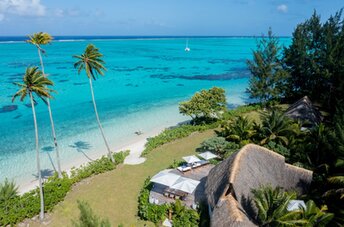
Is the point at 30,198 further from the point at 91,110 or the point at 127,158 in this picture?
the point at 91,110

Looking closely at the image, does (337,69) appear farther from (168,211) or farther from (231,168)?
(168,211)

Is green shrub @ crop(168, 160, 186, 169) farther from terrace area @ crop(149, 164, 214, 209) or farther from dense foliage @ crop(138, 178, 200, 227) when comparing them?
dense foliage @ crop(138, 178, 200, 227)

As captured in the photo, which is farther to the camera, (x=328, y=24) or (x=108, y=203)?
(x=328, y=24)

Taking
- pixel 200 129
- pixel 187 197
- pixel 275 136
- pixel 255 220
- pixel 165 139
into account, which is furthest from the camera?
pixel 200 129

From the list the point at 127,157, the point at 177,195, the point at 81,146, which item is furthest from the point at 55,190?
the point at 81,146

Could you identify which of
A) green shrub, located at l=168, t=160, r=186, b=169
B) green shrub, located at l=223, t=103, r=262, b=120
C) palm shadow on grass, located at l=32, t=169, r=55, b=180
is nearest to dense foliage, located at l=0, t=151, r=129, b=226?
palm shadow on grass, located at l=32, t=169, r=55, b=180

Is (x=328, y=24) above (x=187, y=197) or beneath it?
above

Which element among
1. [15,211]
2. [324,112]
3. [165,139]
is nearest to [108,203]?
[15,211]

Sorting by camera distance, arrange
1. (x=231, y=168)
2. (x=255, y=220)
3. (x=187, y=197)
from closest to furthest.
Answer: (x=255, y=220), (x=231, y=168), (x=187, y=197)
